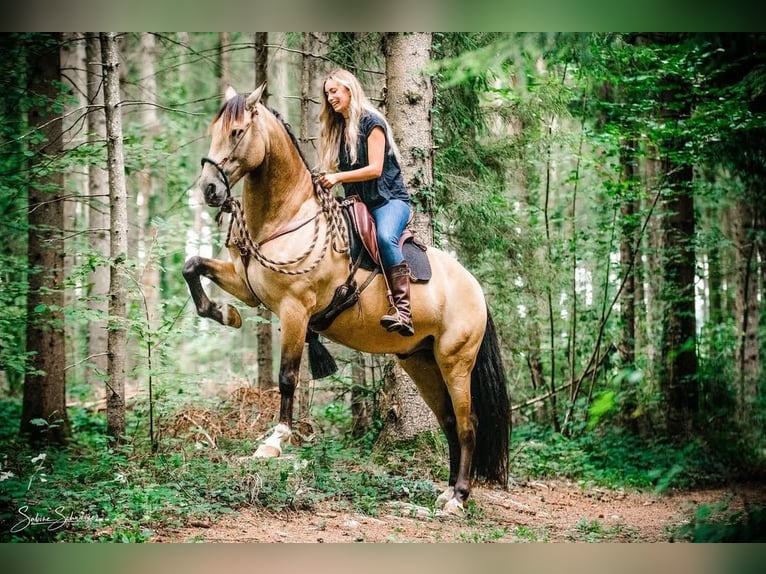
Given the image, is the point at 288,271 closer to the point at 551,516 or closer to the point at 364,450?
the point at 364,450

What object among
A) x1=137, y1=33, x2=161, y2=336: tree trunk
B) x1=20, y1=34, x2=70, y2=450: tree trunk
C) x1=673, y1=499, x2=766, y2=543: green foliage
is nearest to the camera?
x1=673, y1=499, x2=766, y2=543: green foliage

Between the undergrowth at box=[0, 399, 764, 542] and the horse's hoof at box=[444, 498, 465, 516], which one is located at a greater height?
the undergrowth at box=[0, 399, 764, 542]

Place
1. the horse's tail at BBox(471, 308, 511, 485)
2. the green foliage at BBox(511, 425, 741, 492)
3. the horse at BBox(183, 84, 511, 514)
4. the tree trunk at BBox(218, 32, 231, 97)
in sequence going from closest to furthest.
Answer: the horse at BBox(183, 84, 511, 514) → the horse's tail at BBox(471, 308, 511, 485) → the green foliage at BBox(511, 425, 741, 492) → the tree trunk at BBox(218, 32, 231, 97)

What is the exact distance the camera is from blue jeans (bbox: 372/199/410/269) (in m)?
4.27

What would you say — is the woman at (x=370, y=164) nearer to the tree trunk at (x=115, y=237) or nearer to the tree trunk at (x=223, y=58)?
the tree trunk at (x=115, y=237)

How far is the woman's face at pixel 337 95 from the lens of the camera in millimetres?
4262

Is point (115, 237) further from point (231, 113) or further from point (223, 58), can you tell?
point (223, 58)

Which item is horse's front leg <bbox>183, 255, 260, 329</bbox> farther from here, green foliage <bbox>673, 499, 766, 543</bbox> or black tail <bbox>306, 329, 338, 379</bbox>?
green foliage <bbox>673, 499, 766, 543</bbox>

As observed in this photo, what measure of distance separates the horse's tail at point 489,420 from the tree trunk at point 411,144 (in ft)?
1.90

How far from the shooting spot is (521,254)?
650 centimetres

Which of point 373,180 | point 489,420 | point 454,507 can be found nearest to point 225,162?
point 373,180

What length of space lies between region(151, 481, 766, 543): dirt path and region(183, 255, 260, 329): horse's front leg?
120 cm

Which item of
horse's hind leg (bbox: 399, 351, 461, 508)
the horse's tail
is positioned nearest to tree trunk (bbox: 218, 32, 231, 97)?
horse's hind leg (bbox: 399, 351, 461, 508)

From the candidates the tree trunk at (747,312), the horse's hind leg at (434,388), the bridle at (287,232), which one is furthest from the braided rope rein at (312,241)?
the tree trunk at (747,312)
